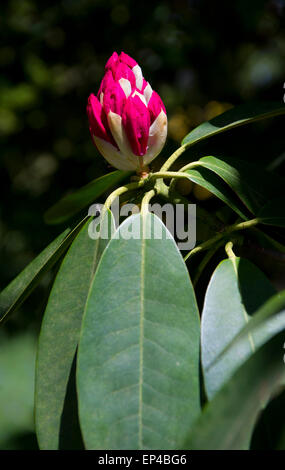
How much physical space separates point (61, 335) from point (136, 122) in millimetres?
324

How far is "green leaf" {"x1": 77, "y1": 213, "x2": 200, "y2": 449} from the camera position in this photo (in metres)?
0.64

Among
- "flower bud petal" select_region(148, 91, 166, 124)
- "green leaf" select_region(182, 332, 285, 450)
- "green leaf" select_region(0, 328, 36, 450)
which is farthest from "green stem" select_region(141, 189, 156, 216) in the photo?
"green leaf" select_region(0, 328, 36, 450)

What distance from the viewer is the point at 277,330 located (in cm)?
66

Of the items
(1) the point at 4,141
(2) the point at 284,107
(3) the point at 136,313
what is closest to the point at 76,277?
(3) the point at 136,313

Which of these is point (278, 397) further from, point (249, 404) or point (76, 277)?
point (76, 277)

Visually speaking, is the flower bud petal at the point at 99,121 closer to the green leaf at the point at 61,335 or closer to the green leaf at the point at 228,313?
the green leaf at the point at 61,335

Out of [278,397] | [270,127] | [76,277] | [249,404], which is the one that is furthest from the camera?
[270,127]

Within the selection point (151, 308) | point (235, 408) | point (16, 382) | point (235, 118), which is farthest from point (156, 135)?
point (16, 382)

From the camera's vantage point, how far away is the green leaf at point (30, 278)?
0.83 m

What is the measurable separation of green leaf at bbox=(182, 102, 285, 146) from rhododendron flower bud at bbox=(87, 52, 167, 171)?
91mm

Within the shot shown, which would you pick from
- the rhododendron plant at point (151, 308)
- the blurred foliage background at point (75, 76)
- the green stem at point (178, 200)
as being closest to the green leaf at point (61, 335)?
the rhododendron plant at point (151, 308)

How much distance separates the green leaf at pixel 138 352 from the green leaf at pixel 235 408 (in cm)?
9

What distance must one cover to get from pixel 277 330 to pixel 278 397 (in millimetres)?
85

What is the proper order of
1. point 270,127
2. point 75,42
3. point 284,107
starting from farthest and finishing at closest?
1. point 75,42
2. point 270,127
3. point 284,107
